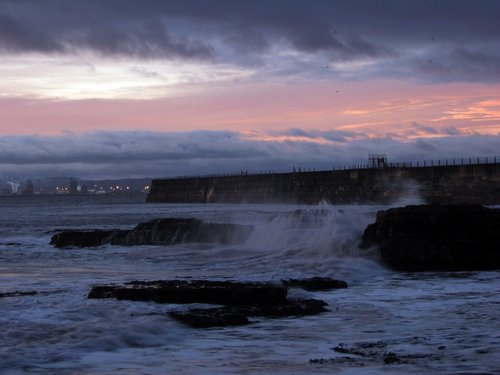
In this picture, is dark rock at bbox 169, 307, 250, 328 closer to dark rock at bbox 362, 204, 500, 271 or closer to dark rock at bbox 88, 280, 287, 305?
dark rock at bbox 88, 280, 287, 305

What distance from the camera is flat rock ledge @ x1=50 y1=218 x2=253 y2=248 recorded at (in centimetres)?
2994

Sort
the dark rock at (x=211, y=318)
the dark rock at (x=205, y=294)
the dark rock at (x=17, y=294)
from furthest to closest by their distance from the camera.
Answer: the dark rock at (x=17, y=294)
the dark rock at (x=205, y=294)
the dark rock at (x=211, y=318)

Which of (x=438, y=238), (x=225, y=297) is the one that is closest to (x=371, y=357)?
(x=225, y=297)

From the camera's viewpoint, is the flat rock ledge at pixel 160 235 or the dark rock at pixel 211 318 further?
the flat rock ledge at pixel 160 235

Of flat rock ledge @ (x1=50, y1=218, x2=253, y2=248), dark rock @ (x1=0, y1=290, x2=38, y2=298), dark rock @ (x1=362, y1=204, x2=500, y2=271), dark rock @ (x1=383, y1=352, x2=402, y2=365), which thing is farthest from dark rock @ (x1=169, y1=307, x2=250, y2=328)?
flat rock ledge @ (x1=50, y1=218, x2=253, y2=248)

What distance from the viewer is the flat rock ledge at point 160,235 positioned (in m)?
29.9

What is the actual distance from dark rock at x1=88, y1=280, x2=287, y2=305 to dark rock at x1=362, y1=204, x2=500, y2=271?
673cm

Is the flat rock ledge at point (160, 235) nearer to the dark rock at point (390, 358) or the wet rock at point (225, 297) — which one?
the wet rock at point (225, 297)

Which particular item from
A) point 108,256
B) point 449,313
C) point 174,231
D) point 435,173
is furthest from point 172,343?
point 435,173

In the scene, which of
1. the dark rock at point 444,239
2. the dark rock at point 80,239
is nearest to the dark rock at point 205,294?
the dark rock at point 444,239

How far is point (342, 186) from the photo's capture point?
271 ft

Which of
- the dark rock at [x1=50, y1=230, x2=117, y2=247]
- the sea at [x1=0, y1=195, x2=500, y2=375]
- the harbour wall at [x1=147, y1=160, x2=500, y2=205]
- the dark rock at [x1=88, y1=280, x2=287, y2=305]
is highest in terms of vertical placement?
the harbour wall at [x1=147, y1=160, x2=500, y2=205]

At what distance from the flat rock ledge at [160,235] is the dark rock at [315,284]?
14.3 m

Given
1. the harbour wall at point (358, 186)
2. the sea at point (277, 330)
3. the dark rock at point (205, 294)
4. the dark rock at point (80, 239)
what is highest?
the harbour wall at point (358, 186)
